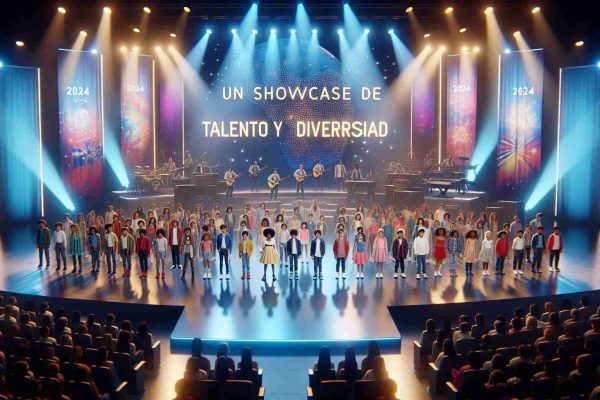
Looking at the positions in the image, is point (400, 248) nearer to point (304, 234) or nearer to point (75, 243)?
point (304, 234)

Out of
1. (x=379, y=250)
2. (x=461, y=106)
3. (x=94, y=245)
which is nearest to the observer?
(x=379, y=250)

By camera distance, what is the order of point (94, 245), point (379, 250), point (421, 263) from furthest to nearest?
point (94, 245) → point (421, 263) → point (379, 250)

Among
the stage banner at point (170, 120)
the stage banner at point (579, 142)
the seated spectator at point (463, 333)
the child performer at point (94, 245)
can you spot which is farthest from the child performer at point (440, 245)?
the stage banner at point (170, 120)

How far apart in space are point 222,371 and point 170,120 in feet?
59.5

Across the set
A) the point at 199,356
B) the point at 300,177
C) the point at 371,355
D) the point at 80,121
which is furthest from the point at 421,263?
the point at 80,121

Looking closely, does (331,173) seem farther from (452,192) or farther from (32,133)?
(32,133)

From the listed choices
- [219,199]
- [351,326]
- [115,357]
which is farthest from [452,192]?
[115,357]

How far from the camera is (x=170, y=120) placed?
79.8ft

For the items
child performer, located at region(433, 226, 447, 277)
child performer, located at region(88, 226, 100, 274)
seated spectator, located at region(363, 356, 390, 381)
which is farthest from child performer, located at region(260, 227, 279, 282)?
seated spectator, located at region(363, 356, 390, 381)

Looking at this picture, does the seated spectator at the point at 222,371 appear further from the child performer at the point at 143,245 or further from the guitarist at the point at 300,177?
the guitarist at the point at 300,177

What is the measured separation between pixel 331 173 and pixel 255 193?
348 cm

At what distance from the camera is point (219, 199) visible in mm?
21812

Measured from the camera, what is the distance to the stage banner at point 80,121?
2105 centimetres

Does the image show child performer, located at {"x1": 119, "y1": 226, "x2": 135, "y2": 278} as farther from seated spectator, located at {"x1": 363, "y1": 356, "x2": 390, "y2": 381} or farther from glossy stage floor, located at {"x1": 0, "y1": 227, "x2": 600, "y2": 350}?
seated spectator, located at {"x1": 363, "y1": 356, "x2": 390, "y2": 381}
